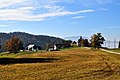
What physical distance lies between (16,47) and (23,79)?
13901cm

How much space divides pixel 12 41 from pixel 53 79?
138 metres

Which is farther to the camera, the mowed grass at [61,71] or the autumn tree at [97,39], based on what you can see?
the autumn tree at [97,39]

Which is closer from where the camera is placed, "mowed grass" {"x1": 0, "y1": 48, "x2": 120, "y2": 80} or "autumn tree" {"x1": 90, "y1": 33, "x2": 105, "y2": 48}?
"mowed grass" {"x1": 0, "y1": 48, "x2": 120, "y2": 80}

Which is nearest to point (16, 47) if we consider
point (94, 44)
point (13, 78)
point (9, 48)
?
point (9, 48)

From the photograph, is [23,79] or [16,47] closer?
[23,79]

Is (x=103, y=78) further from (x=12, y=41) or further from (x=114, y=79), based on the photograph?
(x=12, y=41)

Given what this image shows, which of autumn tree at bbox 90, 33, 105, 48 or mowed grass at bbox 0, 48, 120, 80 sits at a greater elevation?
autumn tree at bbox 90, 33, 105, 48

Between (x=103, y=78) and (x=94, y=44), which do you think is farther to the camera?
(x=94, y=44)

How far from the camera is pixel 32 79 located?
33.3 meters

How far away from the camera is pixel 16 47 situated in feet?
561

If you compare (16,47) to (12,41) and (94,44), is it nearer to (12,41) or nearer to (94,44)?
(12,41)

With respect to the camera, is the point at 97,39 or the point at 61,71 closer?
the point at 61,71

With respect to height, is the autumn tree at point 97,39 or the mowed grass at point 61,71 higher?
the autumn tree at point 97,39

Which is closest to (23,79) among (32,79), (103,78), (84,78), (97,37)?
(32,79)
